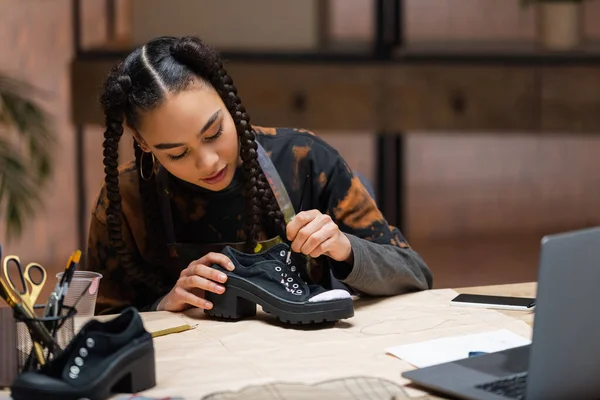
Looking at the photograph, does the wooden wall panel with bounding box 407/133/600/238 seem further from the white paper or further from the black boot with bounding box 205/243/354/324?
the white paper

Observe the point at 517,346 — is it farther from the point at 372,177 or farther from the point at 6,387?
the point at 372,177

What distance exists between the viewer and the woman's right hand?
4.83 ft

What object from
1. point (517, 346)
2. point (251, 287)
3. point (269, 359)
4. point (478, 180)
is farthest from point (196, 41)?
point (478, 180)

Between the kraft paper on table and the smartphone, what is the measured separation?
2 cm

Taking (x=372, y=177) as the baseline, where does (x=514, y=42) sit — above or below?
above

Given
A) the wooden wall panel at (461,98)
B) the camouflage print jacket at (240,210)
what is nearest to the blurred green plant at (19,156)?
the wooden wall panel at (461,98)

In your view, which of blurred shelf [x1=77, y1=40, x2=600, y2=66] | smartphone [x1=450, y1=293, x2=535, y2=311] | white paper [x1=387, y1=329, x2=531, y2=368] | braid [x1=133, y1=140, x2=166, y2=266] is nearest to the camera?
white paper [x1=387, y1=329, x2=531, y2=368]

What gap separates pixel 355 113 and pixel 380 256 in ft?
5.97

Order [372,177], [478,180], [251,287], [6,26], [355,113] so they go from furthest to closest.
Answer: [478,180]
[372,177]
[6,26]
[355,113]
[251,287]

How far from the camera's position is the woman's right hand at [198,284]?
147 centimetres

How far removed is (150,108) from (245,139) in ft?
0.62

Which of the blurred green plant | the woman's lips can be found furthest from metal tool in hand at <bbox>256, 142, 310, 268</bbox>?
the blurred green plant

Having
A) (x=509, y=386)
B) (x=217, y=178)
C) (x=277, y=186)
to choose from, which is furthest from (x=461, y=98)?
(x=509, y=386)

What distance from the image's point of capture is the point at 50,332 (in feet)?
3.79
